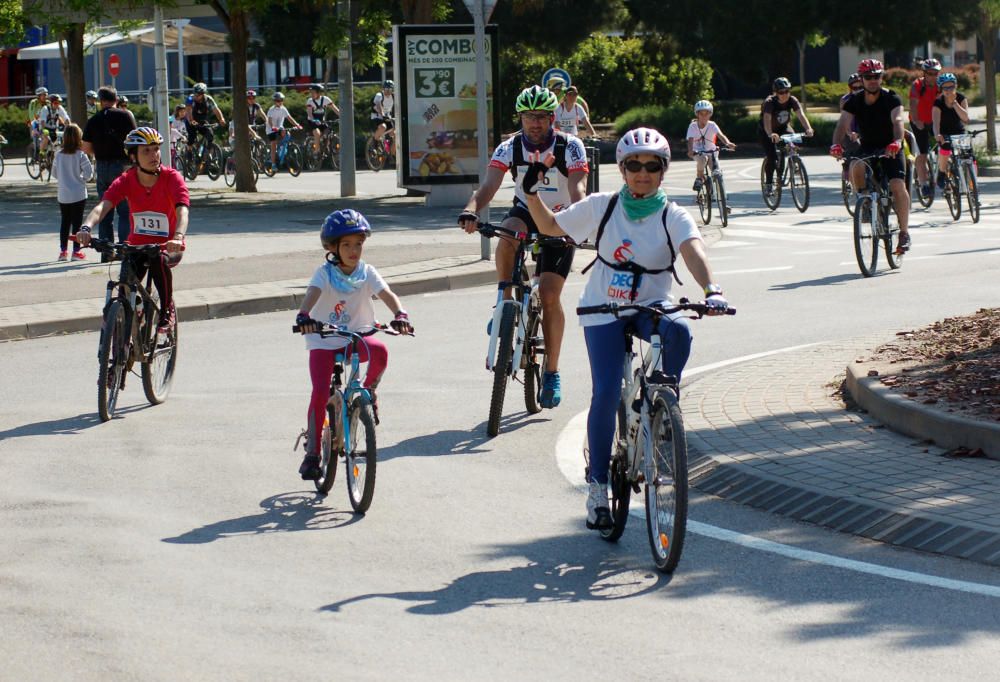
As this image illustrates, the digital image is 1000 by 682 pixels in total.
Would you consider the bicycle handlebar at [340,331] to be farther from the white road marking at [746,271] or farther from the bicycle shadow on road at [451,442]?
the white road marking at [746,271]

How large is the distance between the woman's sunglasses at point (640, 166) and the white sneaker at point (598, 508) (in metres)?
1.26

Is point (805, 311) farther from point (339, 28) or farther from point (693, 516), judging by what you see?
point (339, 28)

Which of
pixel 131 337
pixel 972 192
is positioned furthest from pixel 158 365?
pixel 972 192

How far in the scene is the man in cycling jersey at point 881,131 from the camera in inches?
630

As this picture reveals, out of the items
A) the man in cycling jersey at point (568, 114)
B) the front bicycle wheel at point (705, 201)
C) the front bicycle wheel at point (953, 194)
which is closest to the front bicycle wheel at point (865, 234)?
the front bicycle wheel at point (953, 194)

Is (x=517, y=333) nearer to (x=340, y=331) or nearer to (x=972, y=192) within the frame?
(x=340, y=331)

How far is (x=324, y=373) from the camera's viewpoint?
25.9 ft

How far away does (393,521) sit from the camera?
7430 millimetres

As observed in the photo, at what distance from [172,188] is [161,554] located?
4.27 meters

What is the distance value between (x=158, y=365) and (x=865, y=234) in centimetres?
788

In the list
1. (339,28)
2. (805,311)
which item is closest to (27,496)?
(805,311)

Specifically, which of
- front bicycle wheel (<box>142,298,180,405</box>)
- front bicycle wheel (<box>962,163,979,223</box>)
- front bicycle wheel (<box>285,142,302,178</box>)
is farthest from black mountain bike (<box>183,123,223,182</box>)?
front bicycle wheel (<box>142,298,180,405</box>)

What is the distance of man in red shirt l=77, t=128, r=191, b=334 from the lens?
34.6ft

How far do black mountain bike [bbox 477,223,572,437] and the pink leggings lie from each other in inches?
48.5
